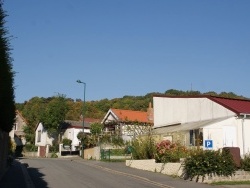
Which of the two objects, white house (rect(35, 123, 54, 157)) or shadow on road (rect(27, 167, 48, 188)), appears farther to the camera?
white house (rect(35, 123, 54, 157))

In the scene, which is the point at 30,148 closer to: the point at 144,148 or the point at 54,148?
the point at 54,148

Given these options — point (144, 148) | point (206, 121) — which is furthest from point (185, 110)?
point (144, 148)

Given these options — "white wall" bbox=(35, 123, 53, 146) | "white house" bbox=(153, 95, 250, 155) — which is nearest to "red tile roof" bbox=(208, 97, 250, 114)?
"white house" bbox=(153, 95, 250, 155)

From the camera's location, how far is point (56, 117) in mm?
66500

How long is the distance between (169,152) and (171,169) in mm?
1830

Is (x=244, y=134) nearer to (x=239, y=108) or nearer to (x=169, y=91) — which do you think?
(x=239, y=108)

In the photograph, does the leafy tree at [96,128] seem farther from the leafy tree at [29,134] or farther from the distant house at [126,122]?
the leafy tree at [29,134]

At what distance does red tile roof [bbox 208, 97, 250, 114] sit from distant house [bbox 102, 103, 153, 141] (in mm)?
16298

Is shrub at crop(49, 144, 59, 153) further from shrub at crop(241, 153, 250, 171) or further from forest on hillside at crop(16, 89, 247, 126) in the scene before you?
shrub at crop(241, 153, 250, 171)

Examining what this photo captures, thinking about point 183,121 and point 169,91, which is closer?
point 183,121

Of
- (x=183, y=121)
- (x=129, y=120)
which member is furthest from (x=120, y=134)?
(x=183, y=121)

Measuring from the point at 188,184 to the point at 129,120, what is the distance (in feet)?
114

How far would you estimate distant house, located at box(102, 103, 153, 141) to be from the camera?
4875 centimetres

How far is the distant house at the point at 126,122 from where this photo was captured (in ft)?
160
